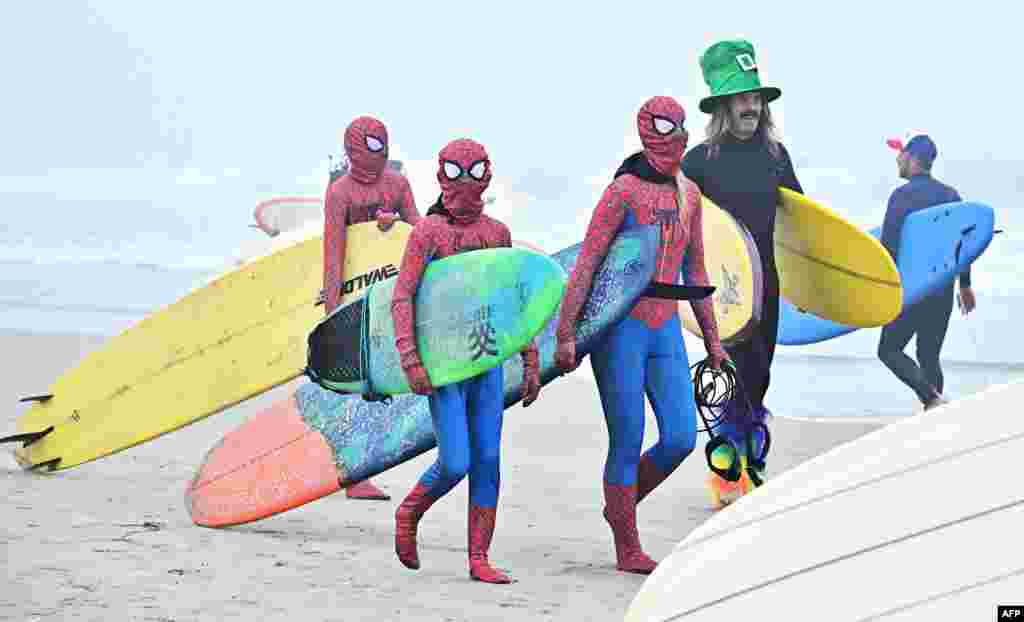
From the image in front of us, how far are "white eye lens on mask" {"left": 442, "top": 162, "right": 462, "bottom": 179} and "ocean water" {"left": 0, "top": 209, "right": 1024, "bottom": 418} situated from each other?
5.67m

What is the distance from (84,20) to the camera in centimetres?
7194

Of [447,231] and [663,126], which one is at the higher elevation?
[663,126]

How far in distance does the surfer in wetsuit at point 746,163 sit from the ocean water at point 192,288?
3.97m

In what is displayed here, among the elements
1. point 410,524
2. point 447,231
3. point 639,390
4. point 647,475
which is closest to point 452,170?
point 447,231

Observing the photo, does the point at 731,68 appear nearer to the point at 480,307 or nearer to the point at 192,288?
the point at 480,307

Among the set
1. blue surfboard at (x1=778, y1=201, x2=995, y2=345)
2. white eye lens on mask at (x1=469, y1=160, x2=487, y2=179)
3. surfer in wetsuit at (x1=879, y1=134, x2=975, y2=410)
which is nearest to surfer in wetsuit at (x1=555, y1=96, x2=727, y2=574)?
white eye lens on mask at (x1=469, y1=160, x2=487, y2=179)

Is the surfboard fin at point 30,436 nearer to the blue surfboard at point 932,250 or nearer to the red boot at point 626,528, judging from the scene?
the red boot at point 626,528

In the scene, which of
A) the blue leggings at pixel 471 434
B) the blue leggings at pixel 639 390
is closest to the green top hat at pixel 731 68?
the blue leggings at pixel 639 390

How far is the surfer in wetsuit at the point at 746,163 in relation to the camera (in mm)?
6457

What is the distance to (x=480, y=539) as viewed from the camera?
5.39m

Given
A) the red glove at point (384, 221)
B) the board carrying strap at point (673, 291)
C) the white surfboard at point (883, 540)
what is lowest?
the white surfboard at point (883, 540)

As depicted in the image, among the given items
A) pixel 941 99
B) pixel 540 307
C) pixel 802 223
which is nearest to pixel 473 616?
pixel 540 307

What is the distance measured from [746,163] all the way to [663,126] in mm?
1123

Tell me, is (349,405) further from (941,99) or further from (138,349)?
(941,99)
